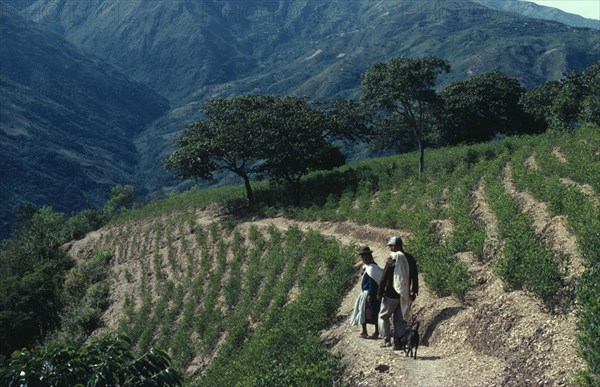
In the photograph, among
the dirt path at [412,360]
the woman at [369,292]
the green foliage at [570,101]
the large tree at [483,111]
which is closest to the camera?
the dirt path at [412,360]

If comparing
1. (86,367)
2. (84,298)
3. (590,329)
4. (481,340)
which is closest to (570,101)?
(481,340)

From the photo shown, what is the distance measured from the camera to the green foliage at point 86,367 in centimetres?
654

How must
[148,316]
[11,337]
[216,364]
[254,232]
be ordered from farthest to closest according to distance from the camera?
[11,337], [254,232], [148,316], [216,364]

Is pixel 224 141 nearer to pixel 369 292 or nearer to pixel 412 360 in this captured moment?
pixel 369 292

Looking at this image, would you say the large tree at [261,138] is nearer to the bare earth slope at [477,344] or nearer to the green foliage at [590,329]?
the bare earth slope at [477,344]

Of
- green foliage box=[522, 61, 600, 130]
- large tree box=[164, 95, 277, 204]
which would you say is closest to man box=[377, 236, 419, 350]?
large tree box=[164, 95, 277, 204]

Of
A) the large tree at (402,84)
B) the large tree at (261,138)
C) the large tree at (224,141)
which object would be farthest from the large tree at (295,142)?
the large tree at (402,84)

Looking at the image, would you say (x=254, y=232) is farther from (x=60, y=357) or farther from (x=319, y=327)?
(x=60, y=357)

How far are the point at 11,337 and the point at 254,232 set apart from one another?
48.8ft

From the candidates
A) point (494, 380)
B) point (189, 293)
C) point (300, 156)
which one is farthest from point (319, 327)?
point (300, 156)

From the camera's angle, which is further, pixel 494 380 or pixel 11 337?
pixel 11 337

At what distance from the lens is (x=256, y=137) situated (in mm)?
32750

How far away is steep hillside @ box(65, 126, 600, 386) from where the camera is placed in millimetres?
9172

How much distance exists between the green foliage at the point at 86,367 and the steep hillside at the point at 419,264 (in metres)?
2.90
